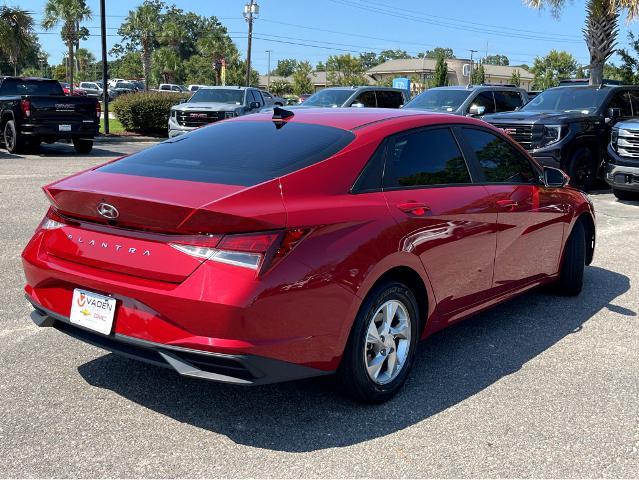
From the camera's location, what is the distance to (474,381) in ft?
14.0

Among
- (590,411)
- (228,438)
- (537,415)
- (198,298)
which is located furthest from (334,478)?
(590,411)

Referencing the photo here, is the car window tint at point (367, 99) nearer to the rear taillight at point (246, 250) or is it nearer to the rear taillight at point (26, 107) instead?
the rear taillight at point (26, 107)

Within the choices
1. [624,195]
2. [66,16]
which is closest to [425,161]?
[624,195]

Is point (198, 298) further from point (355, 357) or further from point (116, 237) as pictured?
point (355, 357)

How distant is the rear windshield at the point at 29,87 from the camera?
670 inches

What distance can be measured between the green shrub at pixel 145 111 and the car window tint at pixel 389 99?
8075 mm

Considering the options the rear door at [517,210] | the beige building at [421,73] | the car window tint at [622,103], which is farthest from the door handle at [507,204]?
the beige building at [421,73]

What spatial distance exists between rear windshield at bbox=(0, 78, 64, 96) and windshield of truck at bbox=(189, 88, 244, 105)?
348 centimetres

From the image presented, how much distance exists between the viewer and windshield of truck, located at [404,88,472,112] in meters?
15.3

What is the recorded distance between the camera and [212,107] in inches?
714

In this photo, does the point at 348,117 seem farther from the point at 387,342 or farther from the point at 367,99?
the point at 367,99

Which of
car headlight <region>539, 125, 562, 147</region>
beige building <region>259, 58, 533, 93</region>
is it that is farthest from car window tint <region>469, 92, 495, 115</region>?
beige building <region>259, 58, 533, 93</region>

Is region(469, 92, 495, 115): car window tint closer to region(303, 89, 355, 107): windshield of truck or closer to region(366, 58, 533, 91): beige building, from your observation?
region(303, 89, 355, 107): windshield of truck

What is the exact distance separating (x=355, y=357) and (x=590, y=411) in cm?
138
